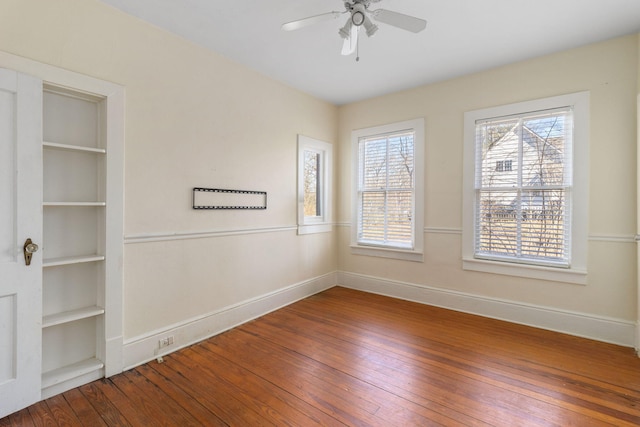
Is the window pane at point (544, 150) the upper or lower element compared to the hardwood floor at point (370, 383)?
upper

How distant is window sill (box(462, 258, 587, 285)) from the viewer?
9.56 feet

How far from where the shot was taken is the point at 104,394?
203 cm

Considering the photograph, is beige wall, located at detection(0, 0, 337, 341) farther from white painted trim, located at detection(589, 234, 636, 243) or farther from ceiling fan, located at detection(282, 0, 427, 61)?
white painted trim, located at detection(589, 234, 636, 243)

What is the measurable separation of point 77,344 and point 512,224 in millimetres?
4134

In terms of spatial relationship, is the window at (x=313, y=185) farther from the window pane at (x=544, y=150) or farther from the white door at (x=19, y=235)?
the white door at (x=19, y=235)

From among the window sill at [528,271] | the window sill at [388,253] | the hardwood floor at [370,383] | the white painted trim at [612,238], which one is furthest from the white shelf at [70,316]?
the white painted trim at [612,238]

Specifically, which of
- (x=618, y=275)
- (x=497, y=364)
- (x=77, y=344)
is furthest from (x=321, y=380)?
(x=618, y=275)

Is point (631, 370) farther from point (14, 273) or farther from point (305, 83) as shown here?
point (14, 273)

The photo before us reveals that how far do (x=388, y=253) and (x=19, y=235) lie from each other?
3656mm

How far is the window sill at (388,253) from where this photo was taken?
3902 mm

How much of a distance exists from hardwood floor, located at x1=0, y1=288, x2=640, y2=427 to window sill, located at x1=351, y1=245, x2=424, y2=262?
99cm

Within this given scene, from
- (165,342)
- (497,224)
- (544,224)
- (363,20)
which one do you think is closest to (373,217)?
(497,224)

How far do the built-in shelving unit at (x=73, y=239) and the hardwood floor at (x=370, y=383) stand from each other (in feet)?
0.79

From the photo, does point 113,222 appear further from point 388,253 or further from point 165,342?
point 388,253
